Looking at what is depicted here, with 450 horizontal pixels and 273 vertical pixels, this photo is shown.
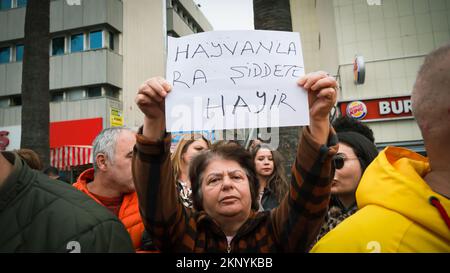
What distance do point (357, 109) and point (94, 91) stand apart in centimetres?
1107

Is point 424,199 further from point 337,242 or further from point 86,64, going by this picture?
point 86,64

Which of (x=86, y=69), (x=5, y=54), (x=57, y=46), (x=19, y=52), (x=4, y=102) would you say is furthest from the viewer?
(x=5, y=54)

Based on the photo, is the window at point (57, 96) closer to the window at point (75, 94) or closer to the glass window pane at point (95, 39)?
the window at point (75, 94)

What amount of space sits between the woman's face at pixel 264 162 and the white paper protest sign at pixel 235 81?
1.74 m

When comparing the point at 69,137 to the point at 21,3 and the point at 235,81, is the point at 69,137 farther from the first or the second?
the point at 235,81

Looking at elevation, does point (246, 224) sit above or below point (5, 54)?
below

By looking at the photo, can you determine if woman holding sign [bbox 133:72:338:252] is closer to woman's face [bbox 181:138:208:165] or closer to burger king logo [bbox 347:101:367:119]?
woman's face [bbox 181:138:208:165]

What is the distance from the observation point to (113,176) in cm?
227

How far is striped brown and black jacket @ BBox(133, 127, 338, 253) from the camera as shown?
4.59ft

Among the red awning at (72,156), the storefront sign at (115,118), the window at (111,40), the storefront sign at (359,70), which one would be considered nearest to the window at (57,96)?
the window at (111,40)

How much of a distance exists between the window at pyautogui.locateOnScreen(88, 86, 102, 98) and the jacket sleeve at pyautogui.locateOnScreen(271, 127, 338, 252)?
1470 cm

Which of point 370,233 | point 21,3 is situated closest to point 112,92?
point 21,3

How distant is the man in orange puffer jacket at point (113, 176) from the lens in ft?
7.36

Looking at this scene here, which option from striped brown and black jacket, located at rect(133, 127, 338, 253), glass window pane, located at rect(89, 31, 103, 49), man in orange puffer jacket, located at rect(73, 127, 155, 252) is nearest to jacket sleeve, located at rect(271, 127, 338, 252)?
striped brown and black jacket, located at rect(133, 127, 338, 253)
